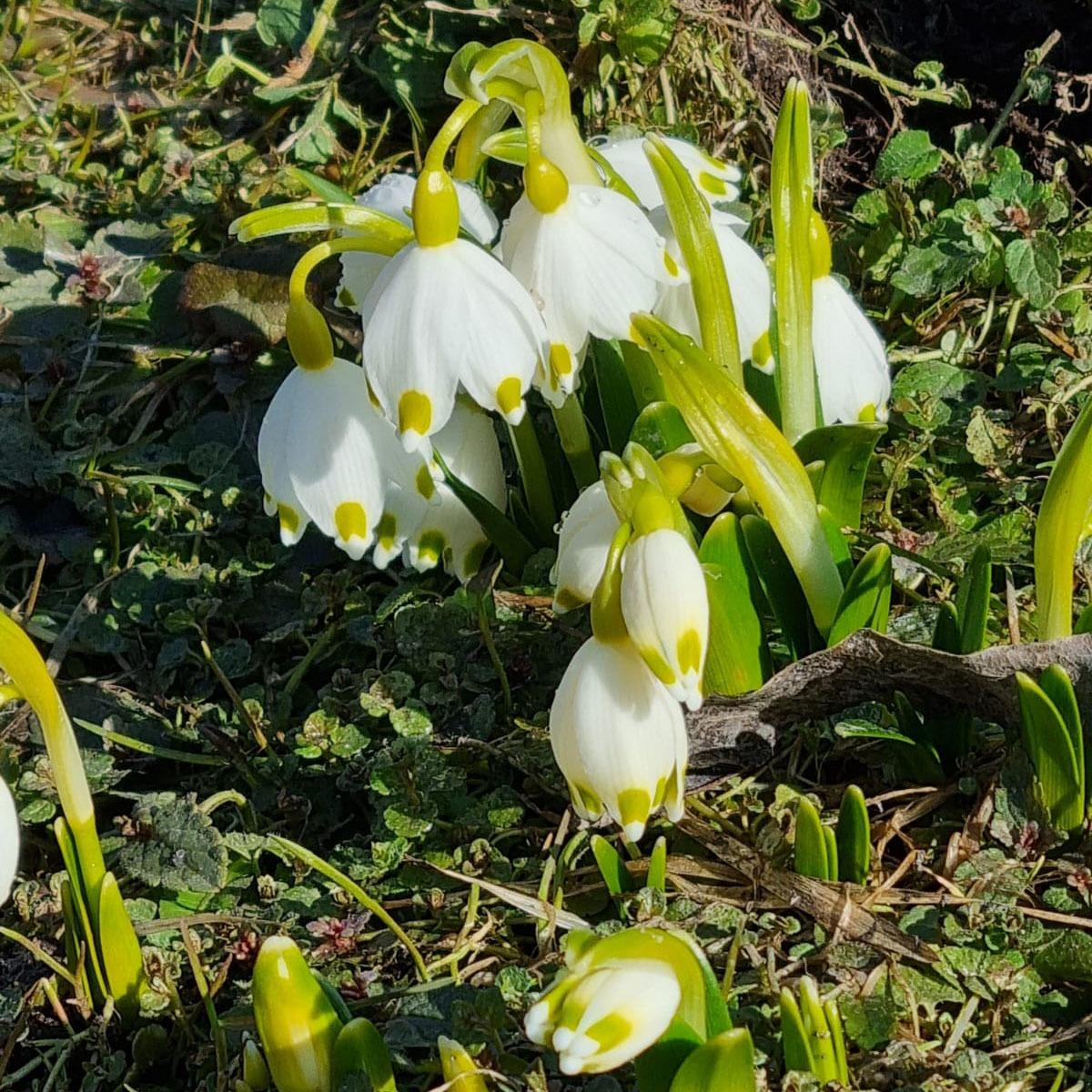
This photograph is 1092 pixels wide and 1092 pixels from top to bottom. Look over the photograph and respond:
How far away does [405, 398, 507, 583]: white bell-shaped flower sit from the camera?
150 centimetres

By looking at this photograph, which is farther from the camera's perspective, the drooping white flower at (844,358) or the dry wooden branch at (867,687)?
the drooping white flower at (844,358)

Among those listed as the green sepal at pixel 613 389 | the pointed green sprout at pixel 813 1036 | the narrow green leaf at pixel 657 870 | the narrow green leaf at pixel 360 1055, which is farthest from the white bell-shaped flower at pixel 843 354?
the narrow green leaf at pixel 360 1055

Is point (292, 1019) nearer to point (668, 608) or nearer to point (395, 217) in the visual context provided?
point (668, 608)

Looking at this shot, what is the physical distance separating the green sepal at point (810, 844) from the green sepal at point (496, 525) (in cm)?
47

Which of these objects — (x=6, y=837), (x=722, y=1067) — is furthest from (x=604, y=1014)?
(x=6, y=837)

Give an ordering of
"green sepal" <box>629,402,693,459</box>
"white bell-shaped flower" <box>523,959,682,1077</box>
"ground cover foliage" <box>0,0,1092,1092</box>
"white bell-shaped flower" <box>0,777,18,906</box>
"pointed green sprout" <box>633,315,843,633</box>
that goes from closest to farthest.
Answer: "white bell-shaped flower" <box>523,959,682,1077</box> < "white bell-shaped flower" <box>0,777,18,906</box> < "pointed green sprout" <box>633,315,843,633</box> < "ground cover foliage" <box>0,0,1092,1092</box> < "green sepal" <box>629,402,693,459</box>

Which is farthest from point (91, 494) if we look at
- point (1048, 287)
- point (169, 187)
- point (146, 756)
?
point (1048, 287)

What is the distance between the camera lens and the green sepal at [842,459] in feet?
4.28

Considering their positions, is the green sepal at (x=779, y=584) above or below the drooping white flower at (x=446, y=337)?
below

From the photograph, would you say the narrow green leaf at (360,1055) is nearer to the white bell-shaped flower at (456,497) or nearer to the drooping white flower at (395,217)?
the white bell-shaped flower at (456,497)

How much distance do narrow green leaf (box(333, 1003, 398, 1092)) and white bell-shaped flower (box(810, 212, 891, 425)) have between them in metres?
0.72

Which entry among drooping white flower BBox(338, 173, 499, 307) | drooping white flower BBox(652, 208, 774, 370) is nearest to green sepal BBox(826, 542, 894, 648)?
drooping white flower BBox(652, 208, 774, 370)

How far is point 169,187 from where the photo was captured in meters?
2.46

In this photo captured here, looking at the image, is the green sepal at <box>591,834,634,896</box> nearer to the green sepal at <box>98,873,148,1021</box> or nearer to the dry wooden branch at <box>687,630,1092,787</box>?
the dry wooden branch at <box>687,630,1092,787</box>
